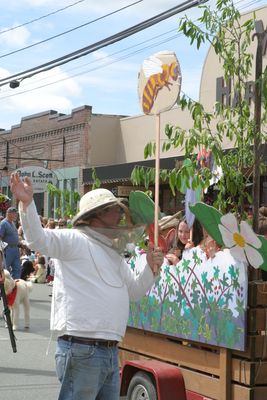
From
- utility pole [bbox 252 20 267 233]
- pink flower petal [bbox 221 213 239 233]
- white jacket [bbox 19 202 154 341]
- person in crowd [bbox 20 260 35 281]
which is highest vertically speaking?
utility pole [bbox 252 20 267 233]

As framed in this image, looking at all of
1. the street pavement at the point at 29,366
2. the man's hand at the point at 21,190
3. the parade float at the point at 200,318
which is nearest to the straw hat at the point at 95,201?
the man's hand at the point at 21,190

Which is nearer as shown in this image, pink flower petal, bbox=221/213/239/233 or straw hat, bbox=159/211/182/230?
pink flower petal, bbox=221/213/239/233

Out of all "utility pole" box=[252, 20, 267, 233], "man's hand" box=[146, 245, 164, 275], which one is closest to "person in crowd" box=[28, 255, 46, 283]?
"utility pole" box=[252, 20, 267, 233]

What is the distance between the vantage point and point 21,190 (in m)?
3.46

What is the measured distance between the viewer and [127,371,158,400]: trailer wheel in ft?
16.4

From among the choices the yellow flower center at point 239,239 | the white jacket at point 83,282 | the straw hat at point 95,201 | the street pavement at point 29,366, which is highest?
the straw hat at point 95,201

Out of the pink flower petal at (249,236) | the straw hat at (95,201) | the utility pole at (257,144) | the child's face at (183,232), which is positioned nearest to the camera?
the straw hat at (95,201)

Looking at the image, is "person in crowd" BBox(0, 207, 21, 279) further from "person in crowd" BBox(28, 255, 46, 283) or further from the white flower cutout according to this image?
the white flower cutout

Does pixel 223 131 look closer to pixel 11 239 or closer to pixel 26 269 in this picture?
pixel 11 239

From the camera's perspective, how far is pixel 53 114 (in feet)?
103

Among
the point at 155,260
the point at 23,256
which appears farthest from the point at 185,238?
the point at 23,256

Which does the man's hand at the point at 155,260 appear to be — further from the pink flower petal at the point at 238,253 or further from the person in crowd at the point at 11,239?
the person in crowd at the point at 11,239

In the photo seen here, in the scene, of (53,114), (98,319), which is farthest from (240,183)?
(53,114)

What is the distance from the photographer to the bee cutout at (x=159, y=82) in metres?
4.74
